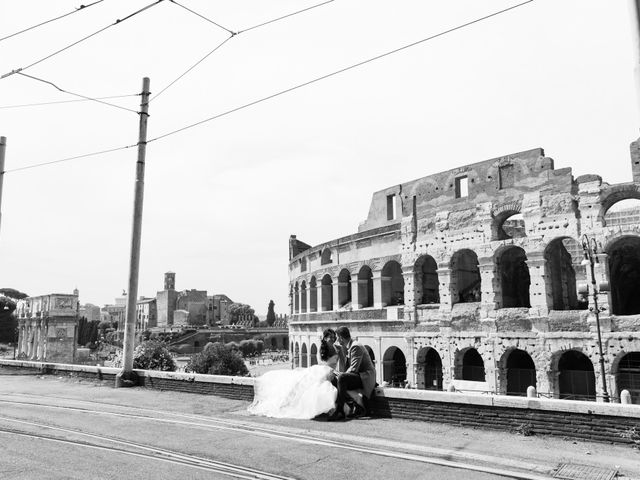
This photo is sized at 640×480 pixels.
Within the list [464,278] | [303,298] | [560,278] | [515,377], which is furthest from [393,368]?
[303,298]

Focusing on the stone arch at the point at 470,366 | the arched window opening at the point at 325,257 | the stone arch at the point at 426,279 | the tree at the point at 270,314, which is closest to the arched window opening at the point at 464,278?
the stone arch at the point at 426,279

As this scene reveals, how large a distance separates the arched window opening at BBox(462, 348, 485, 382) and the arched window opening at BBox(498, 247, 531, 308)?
9.10ft

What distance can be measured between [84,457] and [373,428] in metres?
3.97

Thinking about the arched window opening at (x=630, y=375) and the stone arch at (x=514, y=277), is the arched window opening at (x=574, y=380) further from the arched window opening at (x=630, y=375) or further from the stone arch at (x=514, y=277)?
the stone arch at (x=514, y=277)

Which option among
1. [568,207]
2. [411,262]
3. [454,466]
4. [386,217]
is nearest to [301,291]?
[386,217]

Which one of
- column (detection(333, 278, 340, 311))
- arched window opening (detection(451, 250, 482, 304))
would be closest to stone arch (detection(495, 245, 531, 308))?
arched window opening (detection(451, 250, 482, 304))

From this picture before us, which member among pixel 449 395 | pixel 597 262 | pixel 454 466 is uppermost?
pixel 597 262

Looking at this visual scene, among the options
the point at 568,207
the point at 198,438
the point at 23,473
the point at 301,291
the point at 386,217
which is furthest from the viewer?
the point at 301,291

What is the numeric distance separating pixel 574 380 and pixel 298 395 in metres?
15.3

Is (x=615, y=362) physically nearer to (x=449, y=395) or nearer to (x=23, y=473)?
(x=449, y=395)

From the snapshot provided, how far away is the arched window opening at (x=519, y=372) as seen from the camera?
68.7ft

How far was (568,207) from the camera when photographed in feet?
65.7

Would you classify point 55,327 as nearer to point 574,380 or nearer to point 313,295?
point 313,295

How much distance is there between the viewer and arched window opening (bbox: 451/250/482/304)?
23547mm
